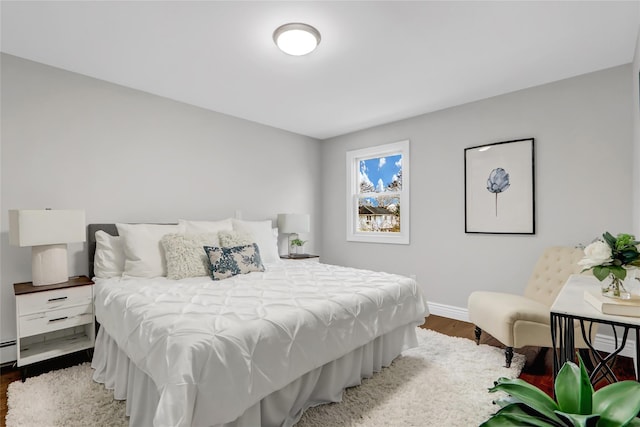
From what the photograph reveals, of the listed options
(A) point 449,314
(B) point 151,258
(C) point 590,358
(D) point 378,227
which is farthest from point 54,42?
(C) point 590,358

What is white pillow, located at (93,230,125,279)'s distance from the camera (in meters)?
2.75

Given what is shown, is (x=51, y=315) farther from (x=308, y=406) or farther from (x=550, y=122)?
(x=550, y=122)

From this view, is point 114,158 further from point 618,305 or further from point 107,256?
point 618,305

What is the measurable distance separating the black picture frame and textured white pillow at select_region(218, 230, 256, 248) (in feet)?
8.07

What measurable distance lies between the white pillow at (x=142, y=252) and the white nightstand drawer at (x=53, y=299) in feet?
1.04

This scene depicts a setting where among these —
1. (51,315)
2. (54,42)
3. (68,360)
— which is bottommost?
(68,360)

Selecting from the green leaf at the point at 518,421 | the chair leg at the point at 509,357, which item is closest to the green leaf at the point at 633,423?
the green leaf at the point at 518,421

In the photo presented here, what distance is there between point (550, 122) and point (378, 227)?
7.74ft

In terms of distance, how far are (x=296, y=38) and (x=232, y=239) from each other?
6.00 ft

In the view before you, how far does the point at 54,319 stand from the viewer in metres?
2.43

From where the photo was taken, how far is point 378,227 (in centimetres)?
470

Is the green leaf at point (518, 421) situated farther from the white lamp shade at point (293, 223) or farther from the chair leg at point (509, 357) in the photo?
the white lamp shade at point (293, 223)

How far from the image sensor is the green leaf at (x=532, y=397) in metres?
0.68

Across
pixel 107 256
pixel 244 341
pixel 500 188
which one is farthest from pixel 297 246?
pixel 244 341
